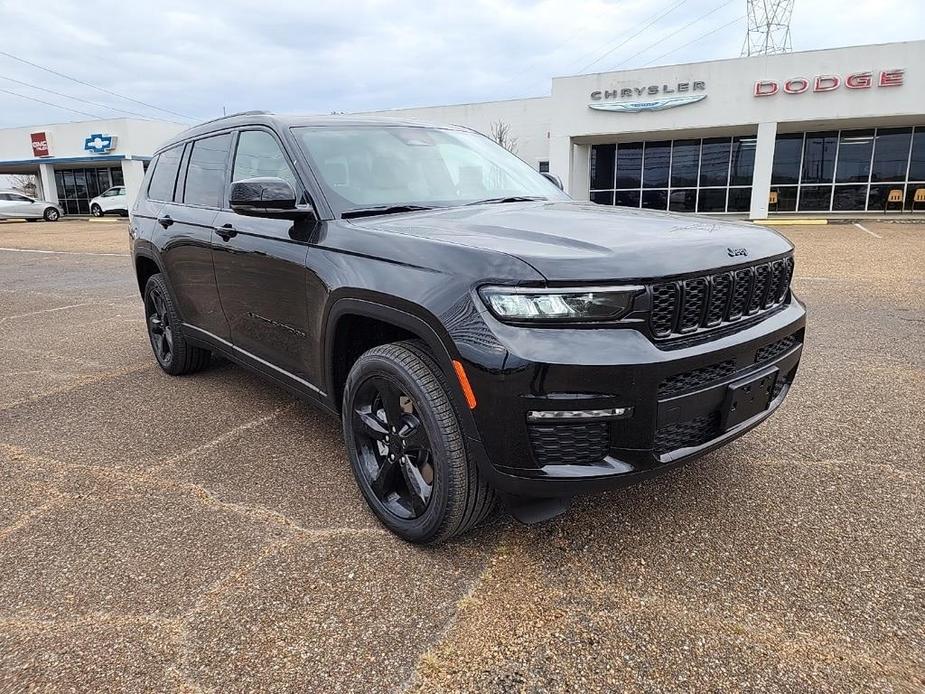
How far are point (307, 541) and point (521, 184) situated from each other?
7.53 feet

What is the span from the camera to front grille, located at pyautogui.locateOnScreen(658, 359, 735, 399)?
219 cm

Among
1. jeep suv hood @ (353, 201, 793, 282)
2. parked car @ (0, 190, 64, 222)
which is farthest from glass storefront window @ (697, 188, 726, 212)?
parked car @ (0, 190, 64, 222)

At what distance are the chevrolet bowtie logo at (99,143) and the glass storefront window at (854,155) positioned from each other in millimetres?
34793

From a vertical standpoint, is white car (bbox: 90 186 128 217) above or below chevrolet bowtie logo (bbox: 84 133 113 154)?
below

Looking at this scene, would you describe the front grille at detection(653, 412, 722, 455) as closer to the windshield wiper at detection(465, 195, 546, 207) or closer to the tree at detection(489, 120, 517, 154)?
the windshield wiper at detection(465, 195, 546, 207)

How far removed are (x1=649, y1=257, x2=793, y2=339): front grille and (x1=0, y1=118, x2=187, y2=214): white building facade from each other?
3715 centimetres

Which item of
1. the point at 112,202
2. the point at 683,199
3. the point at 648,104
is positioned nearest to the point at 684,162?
the point at 683,199

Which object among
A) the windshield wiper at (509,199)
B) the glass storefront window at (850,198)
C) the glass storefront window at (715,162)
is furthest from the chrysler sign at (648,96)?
the windshield wiper at (509,199)

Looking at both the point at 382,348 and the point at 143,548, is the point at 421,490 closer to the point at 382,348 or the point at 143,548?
the point at 382,348

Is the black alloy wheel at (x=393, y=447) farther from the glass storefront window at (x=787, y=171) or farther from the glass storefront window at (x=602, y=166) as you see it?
the glass storefront window at (x=602, y=166)

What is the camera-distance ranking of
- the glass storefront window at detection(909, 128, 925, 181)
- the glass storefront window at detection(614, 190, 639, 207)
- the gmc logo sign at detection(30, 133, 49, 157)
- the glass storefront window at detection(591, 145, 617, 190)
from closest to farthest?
the glass storefront window at detection(909, 128, 925, 181), the glass storefront window at detection(614, 190, 639, 207), the glass storefront window at detection(591, 145, 617, 190), the gmc logo sign at detection(30, 133, 49, 157)

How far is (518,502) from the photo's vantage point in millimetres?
2334

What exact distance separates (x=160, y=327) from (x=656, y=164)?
2438 cm

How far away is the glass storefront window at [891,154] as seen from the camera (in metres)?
22.9
